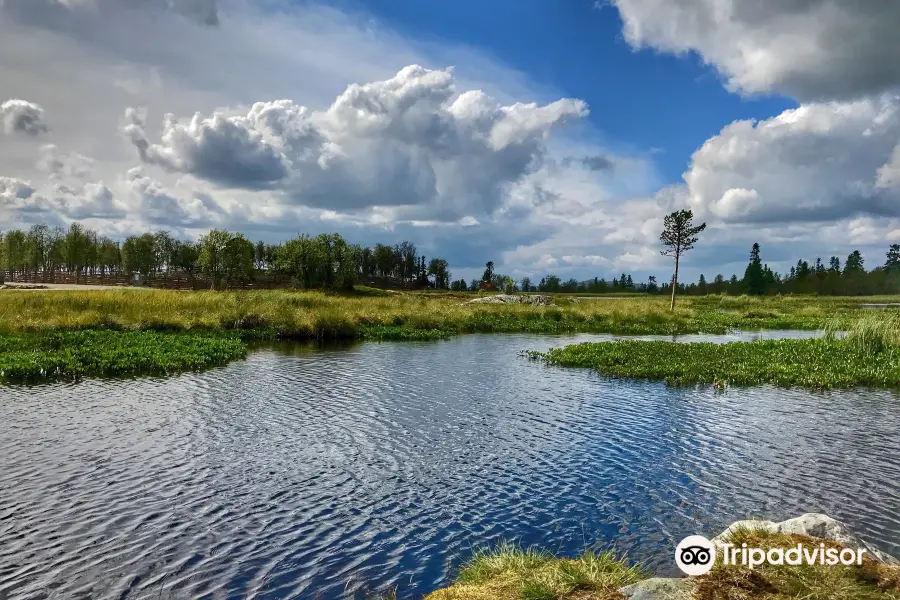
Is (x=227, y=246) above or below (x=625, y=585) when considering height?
above

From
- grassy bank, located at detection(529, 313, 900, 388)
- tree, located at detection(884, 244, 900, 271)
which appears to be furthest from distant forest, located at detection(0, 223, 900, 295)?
grassy bank, located at detection(529, 313, 900, 388)

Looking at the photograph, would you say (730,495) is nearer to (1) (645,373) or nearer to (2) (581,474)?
(2) (581,474)

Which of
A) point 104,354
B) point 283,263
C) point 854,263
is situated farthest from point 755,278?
point 104,354

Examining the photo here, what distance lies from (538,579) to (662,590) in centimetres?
165

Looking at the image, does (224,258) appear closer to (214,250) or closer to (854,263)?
(214,250)

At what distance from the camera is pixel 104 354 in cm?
2869

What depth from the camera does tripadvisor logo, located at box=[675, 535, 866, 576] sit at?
7.13m

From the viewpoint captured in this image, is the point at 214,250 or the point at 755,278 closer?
the point at 214,250

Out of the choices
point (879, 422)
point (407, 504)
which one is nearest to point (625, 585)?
point (407, 504)

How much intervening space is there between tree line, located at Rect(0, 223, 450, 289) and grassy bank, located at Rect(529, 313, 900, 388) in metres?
75.5

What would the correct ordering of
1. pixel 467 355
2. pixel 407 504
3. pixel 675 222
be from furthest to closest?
1. pixel 675 222
2. pixel 467 355
3. pixel 407 504

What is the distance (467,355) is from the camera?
120 ft

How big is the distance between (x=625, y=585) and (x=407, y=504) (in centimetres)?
584

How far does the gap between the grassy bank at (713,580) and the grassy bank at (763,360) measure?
20.2m
